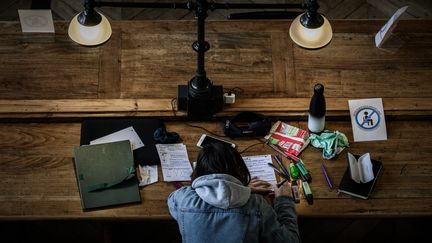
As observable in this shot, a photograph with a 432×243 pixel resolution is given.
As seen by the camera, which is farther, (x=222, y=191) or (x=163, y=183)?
(x=163, y=183)

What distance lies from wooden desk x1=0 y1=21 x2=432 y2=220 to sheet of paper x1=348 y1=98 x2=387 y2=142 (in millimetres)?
32

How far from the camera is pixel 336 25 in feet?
9.88

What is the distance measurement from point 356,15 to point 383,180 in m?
1.79

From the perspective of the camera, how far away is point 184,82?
282 cm

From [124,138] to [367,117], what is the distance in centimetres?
115

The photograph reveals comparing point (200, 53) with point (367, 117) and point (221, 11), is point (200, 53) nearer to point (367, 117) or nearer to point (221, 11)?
point (367, 117)

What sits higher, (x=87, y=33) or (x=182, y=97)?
(x=87, y=33)

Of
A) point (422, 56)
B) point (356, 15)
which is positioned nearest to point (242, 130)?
point (422, 56)

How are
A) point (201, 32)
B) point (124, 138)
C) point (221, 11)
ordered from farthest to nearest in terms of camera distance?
point (221, 11) → point (124, 138) → point (201, 32)

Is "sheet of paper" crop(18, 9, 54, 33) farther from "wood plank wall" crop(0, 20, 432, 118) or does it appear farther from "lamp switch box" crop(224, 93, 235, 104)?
"lamp switch box" crop(224, 93, 235, 104)

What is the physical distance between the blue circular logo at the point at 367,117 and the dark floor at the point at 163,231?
2.54ft

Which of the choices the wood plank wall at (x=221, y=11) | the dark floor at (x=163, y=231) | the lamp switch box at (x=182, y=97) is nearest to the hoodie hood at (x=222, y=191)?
the lamp switch box at (x=182, y=97)

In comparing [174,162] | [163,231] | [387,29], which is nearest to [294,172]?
[174,162]

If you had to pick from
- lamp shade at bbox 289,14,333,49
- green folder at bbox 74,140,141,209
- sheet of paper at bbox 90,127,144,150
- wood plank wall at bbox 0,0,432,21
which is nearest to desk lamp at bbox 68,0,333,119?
lamp shade at bbox 289,14,333,49
